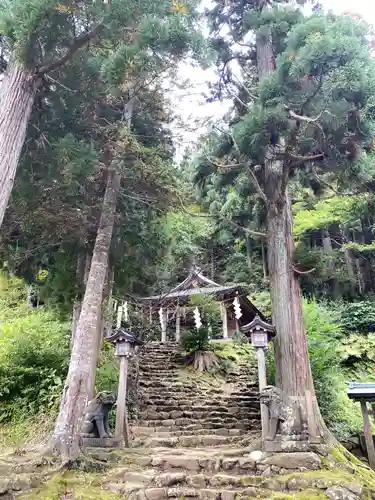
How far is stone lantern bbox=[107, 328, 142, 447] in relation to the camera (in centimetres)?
657

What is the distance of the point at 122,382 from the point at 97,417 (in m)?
0.96

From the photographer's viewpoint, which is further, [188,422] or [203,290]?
[203,290]

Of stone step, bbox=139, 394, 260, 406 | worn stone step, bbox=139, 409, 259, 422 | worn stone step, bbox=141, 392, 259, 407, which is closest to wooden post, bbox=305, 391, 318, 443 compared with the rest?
worn stone step, bbox=139, 409, 259, 422

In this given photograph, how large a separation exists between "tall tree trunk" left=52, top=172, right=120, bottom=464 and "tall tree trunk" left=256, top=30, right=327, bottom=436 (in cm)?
312

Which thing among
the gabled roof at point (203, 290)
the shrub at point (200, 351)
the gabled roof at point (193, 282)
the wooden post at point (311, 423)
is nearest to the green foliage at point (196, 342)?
the shrub at point (200, 351)

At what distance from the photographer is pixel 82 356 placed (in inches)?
255

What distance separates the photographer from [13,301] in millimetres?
16062

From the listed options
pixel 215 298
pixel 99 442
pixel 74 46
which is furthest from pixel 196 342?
pixel 74 46

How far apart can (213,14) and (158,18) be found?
4.54 meters

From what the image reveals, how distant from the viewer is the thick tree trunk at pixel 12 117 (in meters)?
5.08

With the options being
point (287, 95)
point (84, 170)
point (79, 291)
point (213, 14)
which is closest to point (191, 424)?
point (79, 291)

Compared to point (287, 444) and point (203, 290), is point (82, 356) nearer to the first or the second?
point (287, 444)

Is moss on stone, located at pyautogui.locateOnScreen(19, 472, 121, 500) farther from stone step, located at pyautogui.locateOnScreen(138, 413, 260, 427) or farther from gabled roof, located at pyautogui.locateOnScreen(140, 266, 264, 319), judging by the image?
gabled roof, located at pyautogui.locateOnScreen(140, 266, 264, 319)

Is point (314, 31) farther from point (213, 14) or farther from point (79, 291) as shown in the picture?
point (79, 291)
